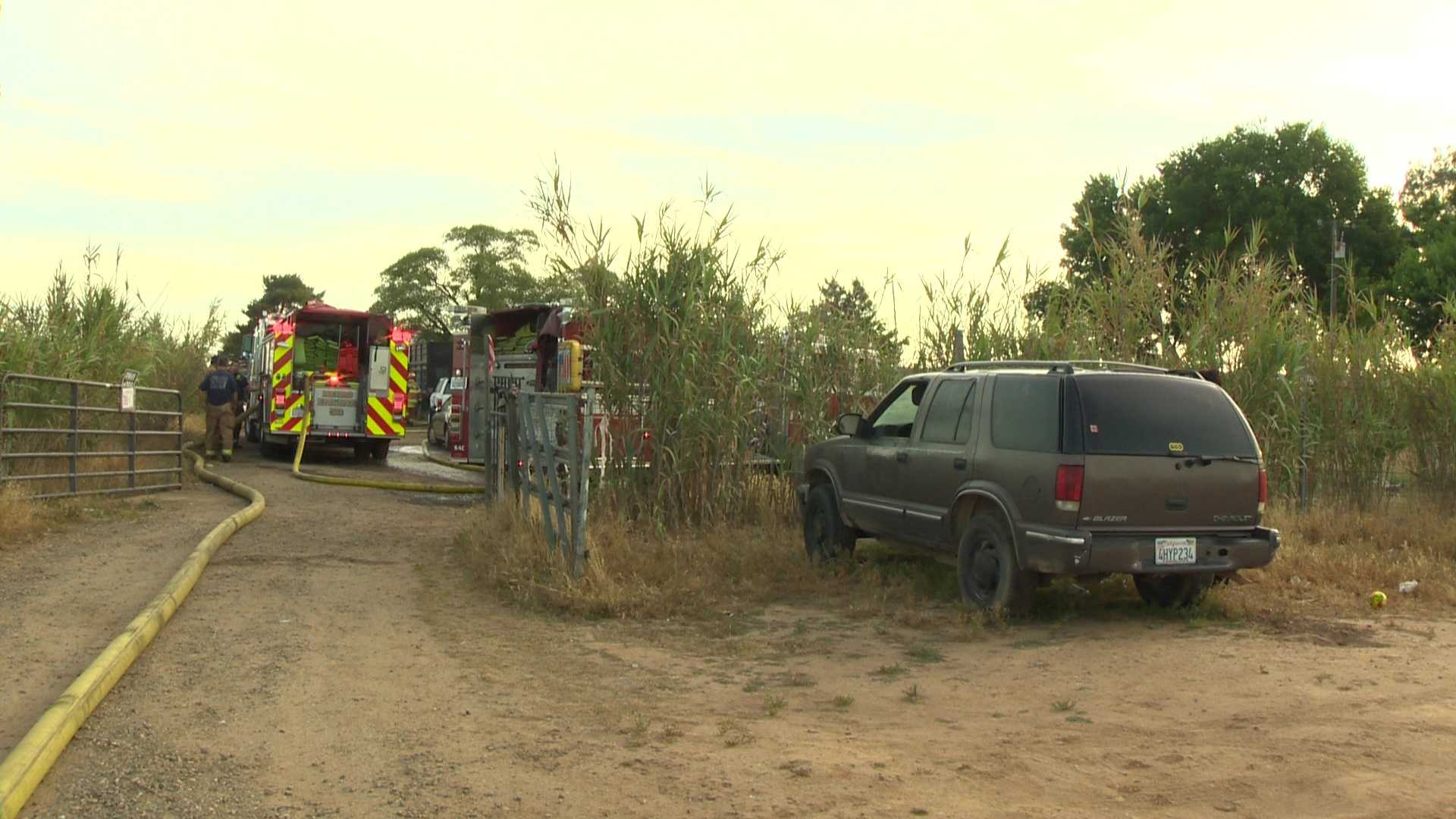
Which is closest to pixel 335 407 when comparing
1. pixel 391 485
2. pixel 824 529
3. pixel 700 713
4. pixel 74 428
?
pixel 391 485

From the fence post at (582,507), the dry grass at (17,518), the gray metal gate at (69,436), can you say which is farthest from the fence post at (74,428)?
the fence post at (582,507)

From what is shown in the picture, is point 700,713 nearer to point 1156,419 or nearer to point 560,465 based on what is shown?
point 1156,419

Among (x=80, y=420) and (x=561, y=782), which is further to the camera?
(x=80, y=420)

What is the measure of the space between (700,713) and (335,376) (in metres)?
17.9

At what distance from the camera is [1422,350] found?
14141mm

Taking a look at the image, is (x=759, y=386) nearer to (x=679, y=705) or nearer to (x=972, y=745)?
(x=679, y=705)

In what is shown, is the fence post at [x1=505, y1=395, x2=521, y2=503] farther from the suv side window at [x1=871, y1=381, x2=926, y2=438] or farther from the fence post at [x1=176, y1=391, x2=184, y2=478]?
the fence post at [x1=176, y1=391, x2=184, y2=478]

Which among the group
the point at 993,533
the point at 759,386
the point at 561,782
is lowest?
the point at 561,782

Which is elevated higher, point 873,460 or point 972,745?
point 873,460

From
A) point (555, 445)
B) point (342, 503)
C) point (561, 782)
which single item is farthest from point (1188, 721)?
point (342, 503)

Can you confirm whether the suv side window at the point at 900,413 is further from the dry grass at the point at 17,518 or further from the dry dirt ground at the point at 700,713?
the dry grass at the point at 17,518

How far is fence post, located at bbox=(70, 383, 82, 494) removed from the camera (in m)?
13.8

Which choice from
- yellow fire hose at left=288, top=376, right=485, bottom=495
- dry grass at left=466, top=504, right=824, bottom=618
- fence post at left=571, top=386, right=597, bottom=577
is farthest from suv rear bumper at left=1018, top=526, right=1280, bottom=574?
yellow fire hose at left=288, top=376, right=485, bottom=495

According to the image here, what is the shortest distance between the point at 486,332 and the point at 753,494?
22.6 feet
